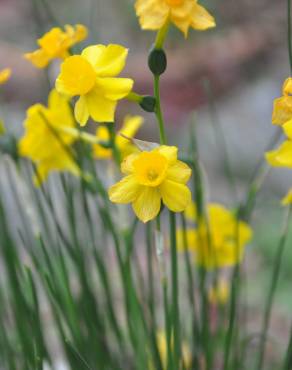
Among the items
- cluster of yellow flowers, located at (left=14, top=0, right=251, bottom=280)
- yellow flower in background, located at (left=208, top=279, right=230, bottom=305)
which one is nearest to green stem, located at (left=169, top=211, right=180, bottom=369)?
cluster of yellow flowers, located at (left=14, top=0, right=251, bottom=280)

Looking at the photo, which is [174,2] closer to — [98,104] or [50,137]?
[98,104]

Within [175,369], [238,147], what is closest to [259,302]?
[238,147]

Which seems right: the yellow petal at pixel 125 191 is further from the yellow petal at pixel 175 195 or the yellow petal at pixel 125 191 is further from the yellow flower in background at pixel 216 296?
the yellow flower in background at pixel 216 296

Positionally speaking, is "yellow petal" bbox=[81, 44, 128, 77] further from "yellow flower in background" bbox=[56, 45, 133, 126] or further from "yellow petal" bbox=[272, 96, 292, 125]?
"yellow petal" bbox=[272, 96, 292, 125]

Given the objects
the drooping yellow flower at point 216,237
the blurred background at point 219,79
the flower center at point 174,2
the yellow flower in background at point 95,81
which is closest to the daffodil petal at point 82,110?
the yellow flower in background at point 95,81

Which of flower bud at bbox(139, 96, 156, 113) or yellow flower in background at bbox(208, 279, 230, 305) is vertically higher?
flower bud at bbox(139, 96, 156, 113)

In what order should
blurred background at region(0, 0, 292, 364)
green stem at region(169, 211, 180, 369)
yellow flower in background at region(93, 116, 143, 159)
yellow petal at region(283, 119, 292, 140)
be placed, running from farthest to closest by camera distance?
blurred background at region(0, 0, 292, 364) < yellow flower in background at region(93, 116, 143, 159) < green stem at region(169, 211, 180, 369) < yellow petal at region(283, 119, 292, 140)
